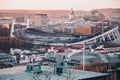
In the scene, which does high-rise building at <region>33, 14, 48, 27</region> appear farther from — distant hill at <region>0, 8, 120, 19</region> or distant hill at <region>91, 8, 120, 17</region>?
distant hill at <region>91, 8, 120, 17</region>

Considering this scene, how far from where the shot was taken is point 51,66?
4.30m

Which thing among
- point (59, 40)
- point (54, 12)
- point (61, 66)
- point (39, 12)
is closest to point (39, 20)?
point (39, 12)

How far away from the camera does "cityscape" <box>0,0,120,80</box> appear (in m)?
4.20

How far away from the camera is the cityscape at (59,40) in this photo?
13.8ft

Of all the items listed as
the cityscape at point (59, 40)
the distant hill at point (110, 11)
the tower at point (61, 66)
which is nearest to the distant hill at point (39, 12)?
the cityscape at point (59, 40)

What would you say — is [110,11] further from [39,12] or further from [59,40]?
[39,12]

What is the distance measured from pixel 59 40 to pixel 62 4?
463 millimetres

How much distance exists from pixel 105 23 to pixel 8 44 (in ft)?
4.30

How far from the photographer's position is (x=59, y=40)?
4379mm

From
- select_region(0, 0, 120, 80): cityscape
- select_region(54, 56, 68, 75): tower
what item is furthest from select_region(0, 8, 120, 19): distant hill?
select_region(54, 56, 68, 75): tower

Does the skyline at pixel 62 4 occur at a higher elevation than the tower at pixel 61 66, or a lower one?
higher

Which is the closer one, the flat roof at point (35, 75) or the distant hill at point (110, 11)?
the flat roof at point (35, 75)

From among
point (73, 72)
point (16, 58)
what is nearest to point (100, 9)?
point (73, 72)

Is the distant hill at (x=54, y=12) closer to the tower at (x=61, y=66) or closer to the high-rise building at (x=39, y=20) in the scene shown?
the high-rise building at (x=39, y=20)
